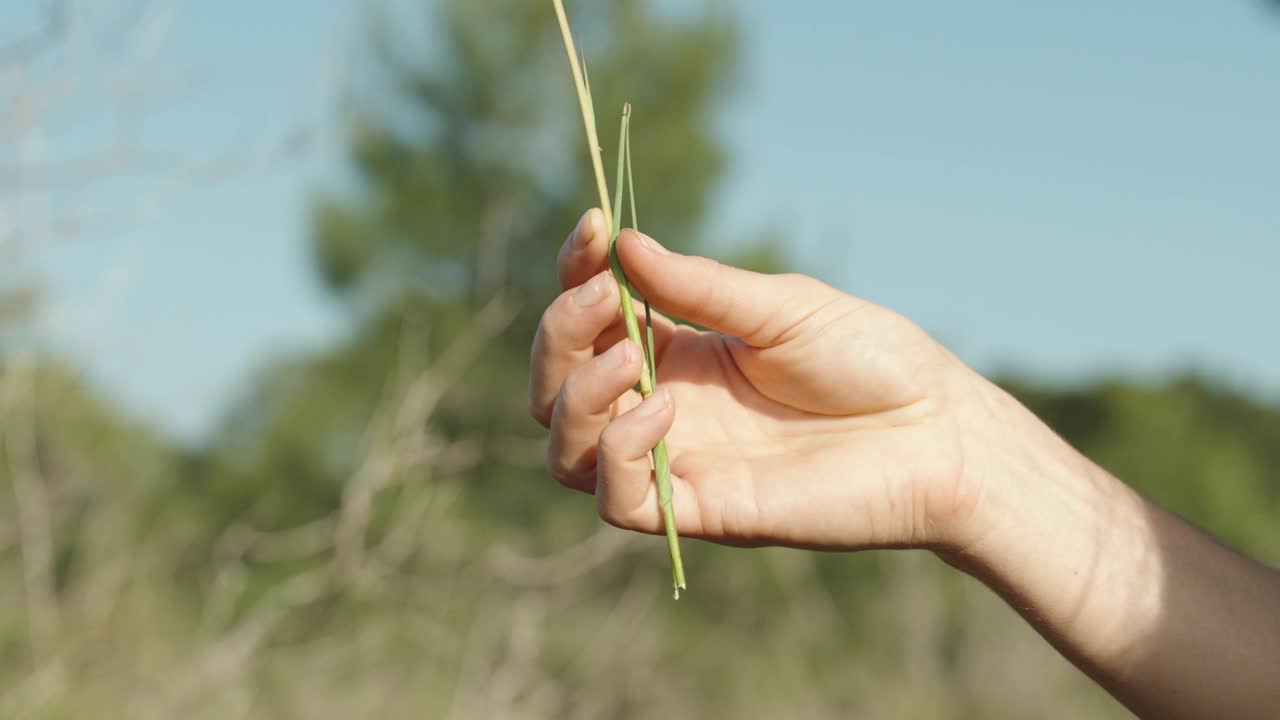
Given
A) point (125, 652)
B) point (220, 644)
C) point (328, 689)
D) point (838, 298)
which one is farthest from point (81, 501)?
point (838, 298)

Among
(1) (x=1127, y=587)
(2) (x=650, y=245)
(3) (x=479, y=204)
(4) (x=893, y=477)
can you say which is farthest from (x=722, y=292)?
(3) (x=479, y=204)

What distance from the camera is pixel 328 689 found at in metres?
5.93

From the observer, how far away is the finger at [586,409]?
4.31 feet

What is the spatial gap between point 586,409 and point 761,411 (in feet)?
1.33

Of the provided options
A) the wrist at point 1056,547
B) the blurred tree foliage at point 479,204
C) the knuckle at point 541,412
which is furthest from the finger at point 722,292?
the blurred tree foliage at point 479,204

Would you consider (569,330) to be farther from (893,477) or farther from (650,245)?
(893,477)

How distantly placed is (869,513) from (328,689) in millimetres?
5219

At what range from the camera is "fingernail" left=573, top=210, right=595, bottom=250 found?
4.49ft

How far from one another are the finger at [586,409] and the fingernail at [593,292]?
0.08 meters

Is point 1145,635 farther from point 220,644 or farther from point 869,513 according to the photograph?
point 220,644

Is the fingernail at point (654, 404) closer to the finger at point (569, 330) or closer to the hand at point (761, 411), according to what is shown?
the hand at point (761, 411)

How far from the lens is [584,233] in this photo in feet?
4.51

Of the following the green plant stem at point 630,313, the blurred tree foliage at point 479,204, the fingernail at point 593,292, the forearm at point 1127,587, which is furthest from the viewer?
the blurred tree foliage at point 479,204

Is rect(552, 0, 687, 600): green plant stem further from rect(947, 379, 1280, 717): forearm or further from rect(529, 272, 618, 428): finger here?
rect(947, 379, 1280, 717): forearm
